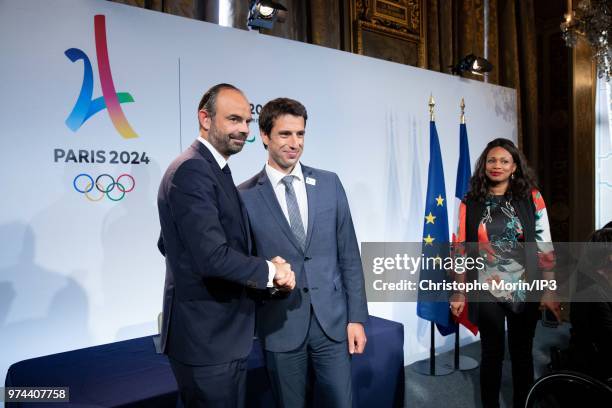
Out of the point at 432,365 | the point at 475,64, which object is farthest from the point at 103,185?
the point at 475,64

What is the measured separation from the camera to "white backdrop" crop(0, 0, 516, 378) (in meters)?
2.13

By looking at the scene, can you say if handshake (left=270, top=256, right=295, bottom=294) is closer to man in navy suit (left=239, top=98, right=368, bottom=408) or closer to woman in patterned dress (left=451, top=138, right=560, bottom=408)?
man in navy suit (left=239, top=98, right=368, bottom=408)

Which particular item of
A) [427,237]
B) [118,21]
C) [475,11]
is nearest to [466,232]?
[427,237]

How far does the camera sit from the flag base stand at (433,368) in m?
3.36

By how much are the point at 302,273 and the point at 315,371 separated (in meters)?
0.35

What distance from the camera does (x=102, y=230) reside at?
2.35 meters

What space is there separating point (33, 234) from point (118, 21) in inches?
44.5

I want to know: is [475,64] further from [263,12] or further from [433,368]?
[433,368]

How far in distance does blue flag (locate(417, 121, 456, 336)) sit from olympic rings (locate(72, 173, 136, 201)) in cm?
204

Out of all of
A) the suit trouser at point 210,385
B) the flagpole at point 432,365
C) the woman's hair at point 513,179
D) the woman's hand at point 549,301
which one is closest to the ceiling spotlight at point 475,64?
the flagpole at point 432,365

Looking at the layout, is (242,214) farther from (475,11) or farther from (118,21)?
(475,11)

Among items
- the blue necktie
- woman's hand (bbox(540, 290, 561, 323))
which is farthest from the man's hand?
woman's hand (bbox(540, 290, 561, 323))

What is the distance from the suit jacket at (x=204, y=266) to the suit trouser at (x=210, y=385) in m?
0.02

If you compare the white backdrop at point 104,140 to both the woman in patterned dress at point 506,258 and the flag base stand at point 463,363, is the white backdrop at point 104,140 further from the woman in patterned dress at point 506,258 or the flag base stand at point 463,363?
the flag base stand at point 463,363
